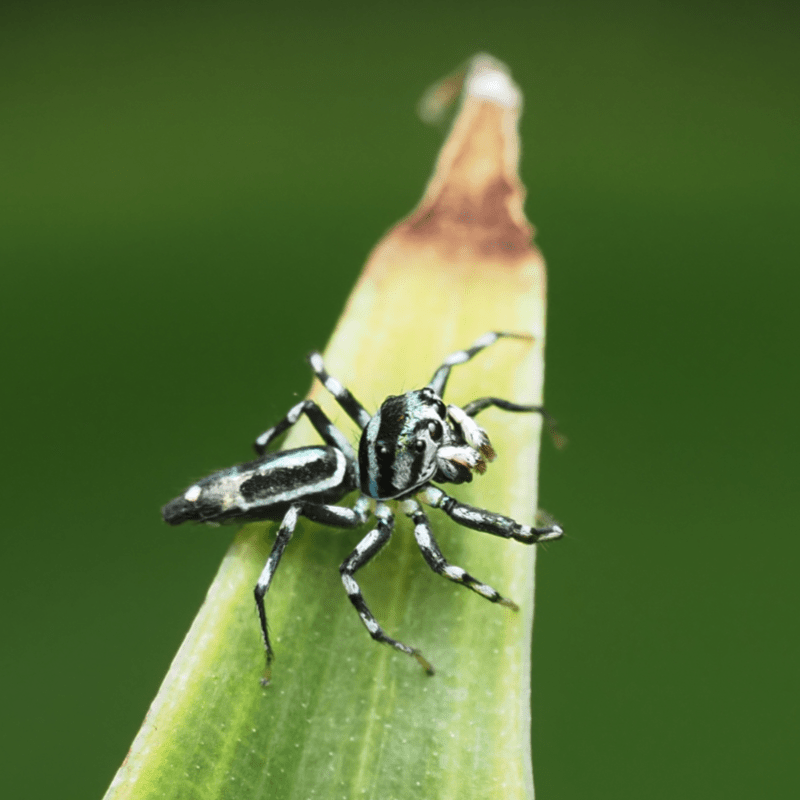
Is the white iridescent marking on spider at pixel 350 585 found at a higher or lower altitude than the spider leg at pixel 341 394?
lower

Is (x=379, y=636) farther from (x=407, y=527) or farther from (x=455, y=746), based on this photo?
(x=407, y=527)

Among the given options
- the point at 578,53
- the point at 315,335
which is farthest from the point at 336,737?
the point at 578,53

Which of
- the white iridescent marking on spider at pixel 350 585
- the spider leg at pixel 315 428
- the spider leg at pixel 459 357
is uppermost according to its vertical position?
the spider leg at pixel 459 357

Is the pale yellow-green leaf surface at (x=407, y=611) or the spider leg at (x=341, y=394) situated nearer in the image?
the pale yellow-green leaf surface at (x=407, y=611)

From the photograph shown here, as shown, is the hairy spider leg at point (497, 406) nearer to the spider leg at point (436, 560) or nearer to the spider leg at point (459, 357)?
the spider leg at point (459, 357)

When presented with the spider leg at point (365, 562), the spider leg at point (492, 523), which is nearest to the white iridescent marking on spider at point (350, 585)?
the spider leg at point (365, 562)

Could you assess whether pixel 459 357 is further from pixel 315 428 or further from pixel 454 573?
pixel 454 573
